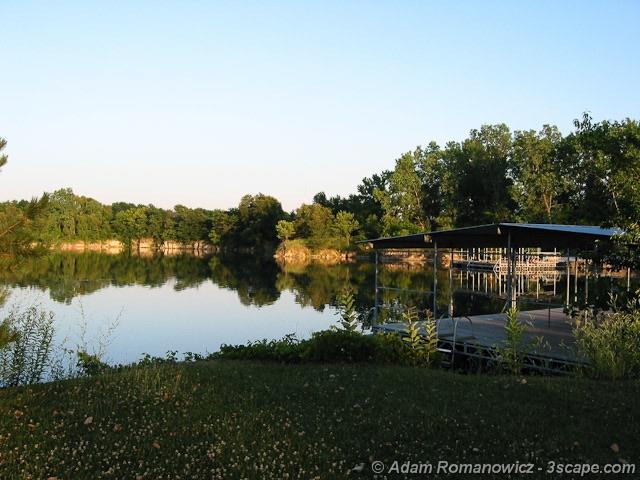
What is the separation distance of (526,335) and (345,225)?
5340cm

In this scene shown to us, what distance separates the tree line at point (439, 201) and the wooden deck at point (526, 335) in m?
18.3

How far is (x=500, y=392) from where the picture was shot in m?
6.30

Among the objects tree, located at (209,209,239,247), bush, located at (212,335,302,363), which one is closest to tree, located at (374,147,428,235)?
tree, located at (209,209,239,247)

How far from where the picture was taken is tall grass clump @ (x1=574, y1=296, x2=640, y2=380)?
24.4 feet

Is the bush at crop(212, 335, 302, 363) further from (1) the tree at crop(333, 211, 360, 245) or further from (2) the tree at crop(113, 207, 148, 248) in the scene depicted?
(2) the tree at crop(113, 207, 148, 248)

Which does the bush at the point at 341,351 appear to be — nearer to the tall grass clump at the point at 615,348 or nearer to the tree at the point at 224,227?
the tall grass clump at the point at 615,348

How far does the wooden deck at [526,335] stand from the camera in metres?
9.43

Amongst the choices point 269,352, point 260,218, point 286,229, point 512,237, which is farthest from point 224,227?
point 269,352

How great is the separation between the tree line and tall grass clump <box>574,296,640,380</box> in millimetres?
23068

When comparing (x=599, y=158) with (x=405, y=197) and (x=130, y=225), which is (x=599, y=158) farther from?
(x=130, y=225)

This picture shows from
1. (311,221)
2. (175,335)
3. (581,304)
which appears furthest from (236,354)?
(311,221)

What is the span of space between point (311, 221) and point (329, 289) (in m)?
37.2

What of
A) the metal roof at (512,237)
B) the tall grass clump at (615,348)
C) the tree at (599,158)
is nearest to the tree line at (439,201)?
the tree at (599,158)

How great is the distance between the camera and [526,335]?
1154 cm
